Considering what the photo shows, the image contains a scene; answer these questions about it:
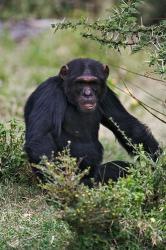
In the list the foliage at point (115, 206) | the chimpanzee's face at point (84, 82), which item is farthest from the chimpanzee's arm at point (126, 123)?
the foliage at point (115, 206)

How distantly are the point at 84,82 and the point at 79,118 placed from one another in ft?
1.46

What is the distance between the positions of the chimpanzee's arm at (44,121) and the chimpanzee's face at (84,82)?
121mm

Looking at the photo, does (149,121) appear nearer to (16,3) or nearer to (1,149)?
(1,149)

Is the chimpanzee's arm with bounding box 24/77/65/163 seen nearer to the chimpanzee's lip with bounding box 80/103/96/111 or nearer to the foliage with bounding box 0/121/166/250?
the chimpanzee's lip with bounding box 80/103/96/111

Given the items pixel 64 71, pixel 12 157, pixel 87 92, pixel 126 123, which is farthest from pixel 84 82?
pixel 12 157

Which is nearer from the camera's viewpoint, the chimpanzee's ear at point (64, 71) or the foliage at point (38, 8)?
the chimpanzee's ear at point (64, 71)

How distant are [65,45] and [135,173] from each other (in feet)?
32.9

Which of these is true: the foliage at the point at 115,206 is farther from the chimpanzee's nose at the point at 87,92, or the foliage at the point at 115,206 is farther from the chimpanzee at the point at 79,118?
the chimpanzee's nose at the point at 87,92

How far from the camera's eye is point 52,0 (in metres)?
17.3

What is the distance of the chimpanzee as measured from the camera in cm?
679

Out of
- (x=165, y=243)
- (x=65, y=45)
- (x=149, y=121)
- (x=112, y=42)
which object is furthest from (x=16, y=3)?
(x=165, y=243)

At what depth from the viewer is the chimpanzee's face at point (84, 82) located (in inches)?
274

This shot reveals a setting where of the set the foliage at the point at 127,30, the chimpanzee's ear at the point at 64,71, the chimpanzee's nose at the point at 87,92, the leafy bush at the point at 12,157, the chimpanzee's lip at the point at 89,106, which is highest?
the foliage at the point at 127,30

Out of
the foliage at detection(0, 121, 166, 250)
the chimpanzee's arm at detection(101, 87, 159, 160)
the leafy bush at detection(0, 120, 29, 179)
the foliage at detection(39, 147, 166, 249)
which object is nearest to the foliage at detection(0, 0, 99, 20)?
the chimpanzee's arm at detection(101, 87, 159, 160)
